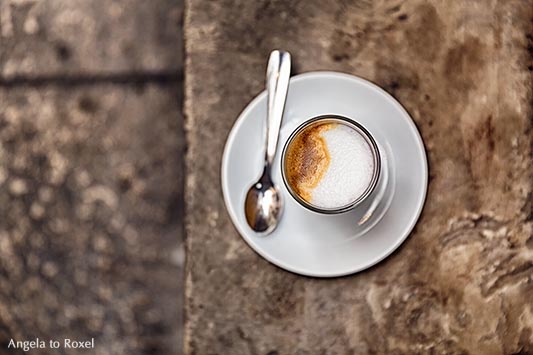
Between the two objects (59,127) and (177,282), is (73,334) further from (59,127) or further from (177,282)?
(59,127)

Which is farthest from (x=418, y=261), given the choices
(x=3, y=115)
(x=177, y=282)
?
(x=3, y=115)

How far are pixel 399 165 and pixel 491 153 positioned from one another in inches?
4.7

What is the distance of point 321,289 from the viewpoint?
768 millimetres

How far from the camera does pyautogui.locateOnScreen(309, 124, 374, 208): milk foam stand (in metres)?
0.66

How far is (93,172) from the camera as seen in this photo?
3.21 feet

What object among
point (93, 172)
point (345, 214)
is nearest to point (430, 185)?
point (345, 214)

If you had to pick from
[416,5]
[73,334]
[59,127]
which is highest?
[416,5]

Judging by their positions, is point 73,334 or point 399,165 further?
point 73,334

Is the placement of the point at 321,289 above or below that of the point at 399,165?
below

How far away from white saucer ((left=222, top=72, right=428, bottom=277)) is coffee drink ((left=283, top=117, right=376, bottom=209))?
0.06 meters

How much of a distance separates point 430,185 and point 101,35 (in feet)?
1.76

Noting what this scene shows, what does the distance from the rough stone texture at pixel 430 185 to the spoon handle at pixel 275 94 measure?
34mm

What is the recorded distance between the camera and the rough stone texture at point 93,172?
982mm

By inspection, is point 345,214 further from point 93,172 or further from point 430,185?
point 93,172
